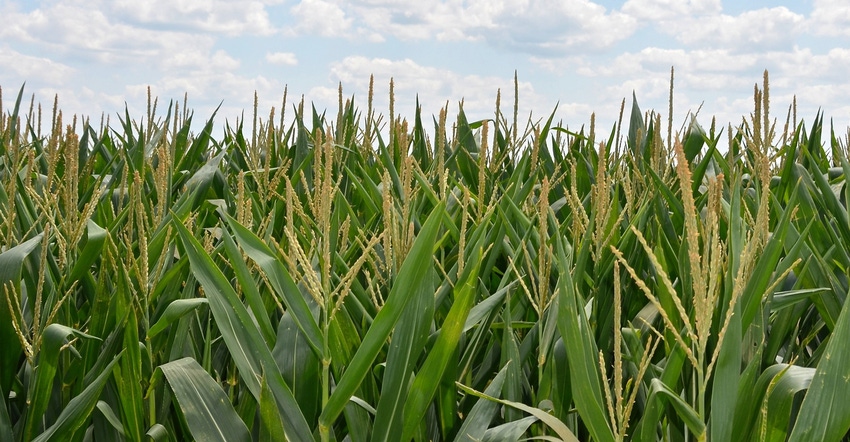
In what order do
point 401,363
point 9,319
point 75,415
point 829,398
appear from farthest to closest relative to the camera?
point 9,319
point 75,415
point 401,363
point 829,398

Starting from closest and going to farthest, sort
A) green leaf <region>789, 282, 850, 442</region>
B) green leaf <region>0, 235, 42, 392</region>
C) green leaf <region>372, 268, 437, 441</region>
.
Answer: green leaf <region>789, 282, 850, 442</region>
green leaf <region>372, 268, 437, 441</region>
green leaf <region>0, 235, 42, 392</region>

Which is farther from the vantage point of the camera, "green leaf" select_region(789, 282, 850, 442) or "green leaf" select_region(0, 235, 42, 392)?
"green leaf" select_region(0, 235, 42, 392)

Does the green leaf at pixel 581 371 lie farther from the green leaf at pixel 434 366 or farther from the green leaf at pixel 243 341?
the green leaf at pixel 243 341

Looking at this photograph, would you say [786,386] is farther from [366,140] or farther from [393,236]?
[366,140]

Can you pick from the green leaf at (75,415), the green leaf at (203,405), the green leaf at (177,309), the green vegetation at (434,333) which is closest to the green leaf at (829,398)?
the green vegetation at (434,333)

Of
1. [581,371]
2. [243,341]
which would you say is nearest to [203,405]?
[243,341]

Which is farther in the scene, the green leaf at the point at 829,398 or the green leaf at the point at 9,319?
the green leaf at the point at 9,319

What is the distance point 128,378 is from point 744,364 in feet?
3.40

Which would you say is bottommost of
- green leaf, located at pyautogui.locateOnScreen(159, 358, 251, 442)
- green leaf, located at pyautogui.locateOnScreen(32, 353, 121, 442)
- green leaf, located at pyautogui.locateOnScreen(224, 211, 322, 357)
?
green leaf, located at pyautogui.locateOnScreen(32, 353, 121, 442)

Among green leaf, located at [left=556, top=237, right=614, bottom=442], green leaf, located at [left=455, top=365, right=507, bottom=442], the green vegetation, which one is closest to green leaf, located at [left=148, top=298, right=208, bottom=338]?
the green vegetation

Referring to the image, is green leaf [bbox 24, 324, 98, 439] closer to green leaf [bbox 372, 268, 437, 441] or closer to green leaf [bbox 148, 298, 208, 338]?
green leaf [bbox 148, 298, 208, 338]

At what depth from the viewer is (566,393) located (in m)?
1.31

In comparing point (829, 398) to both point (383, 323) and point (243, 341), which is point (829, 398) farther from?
point (243, 341)

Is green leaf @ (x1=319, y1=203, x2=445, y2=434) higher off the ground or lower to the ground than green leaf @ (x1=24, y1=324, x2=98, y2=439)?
higher
